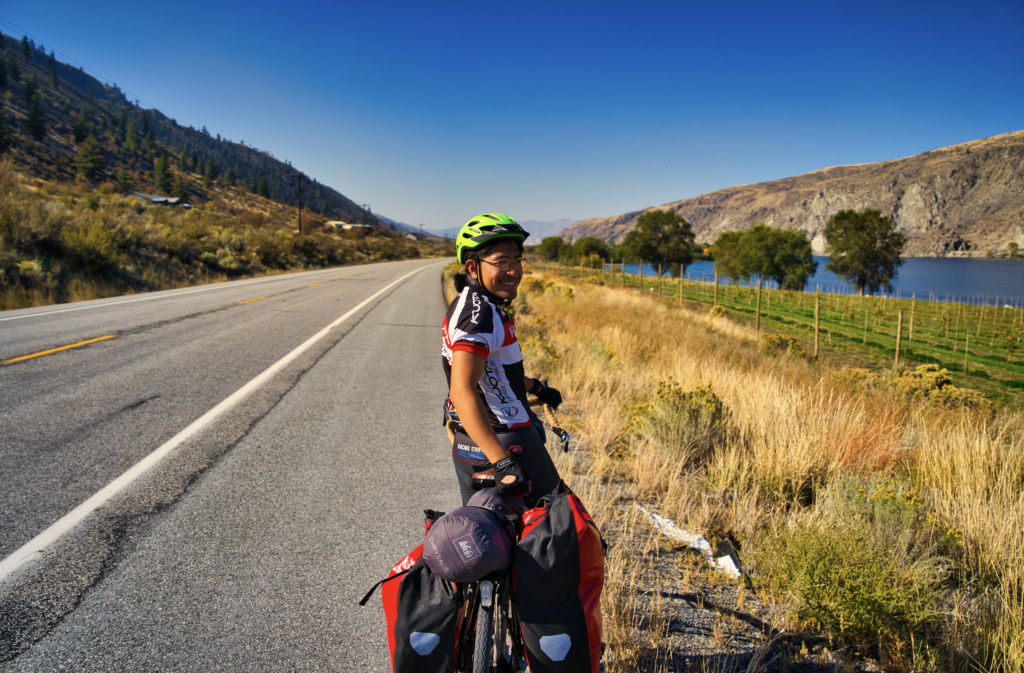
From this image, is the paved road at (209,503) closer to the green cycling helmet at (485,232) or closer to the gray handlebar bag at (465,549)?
the gray handlebar bag at (465,549)

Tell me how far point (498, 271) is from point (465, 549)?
1.02 m

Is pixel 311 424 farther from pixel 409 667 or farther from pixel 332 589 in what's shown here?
pixel 409 667

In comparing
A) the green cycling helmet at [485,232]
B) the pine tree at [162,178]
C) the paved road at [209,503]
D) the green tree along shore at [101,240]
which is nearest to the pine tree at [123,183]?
the green tree along shore at [101,240]

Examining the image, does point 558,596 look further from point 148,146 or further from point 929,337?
point 148,146

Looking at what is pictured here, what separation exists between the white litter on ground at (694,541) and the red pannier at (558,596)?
186cm

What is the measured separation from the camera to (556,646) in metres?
1.26

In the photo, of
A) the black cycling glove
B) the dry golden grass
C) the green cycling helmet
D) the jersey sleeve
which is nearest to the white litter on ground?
the dry golden grass

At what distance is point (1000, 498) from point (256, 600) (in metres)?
4.79

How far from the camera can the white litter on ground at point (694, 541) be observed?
2775mm

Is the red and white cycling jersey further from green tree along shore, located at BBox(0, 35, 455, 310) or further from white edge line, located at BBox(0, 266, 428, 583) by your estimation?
green tree along shore, located at BBox(0, 35, 455, 310)

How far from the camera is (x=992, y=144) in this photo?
15975cm

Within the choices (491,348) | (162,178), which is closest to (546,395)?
(491,348)

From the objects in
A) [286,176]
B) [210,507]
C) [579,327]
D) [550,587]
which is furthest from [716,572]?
[286,176]

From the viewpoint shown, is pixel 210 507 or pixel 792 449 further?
pixel 792 449
